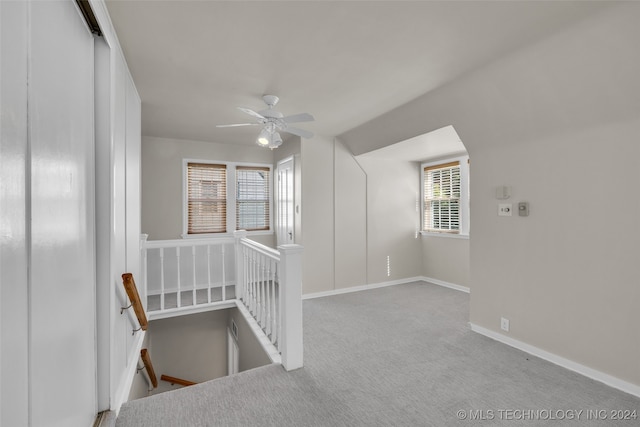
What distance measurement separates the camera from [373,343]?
2.98 metres

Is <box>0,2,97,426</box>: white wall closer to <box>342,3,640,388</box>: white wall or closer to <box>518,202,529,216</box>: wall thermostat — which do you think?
<box>342,3,640,388</box>: white wall

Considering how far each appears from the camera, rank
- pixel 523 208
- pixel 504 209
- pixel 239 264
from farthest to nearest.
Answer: pixel 239 264 → pixel 504 209 → pixel 523 208

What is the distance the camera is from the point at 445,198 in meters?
5.12

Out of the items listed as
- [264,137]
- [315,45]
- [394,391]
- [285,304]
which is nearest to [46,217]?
[285,304]

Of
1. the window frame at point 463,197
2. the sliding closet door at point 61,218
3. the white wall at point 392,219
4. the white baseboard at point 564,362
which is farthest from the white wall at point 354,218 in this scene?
the sliding closet door at point 61,218

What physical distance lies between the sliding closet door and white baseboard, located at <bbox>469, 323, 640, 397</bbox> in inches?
132

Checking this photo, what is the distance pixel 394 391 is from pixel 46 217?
2281mm

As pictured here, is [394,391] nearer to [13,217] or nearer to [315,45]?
[13,217]

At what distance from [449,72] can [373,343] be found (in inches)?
103

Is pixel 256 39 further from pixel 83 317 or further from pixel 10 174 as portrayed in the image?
pixel 83 317

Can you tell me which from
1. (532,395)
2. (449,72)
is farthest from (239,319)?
(449,72)

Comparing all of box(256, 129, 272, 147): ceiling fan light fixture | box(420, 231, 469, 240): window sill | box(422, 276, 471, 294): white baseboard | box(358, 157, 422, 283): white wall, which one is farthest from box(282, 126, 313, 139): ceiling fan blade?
box(422, 276, 471, 294): white baseboard

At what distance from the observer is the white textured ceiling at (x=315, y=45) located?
5.98 ft

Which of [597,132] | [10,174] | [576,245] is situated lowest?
[576,245]
